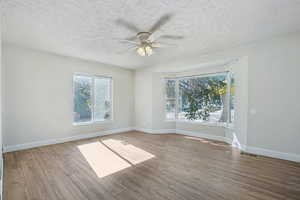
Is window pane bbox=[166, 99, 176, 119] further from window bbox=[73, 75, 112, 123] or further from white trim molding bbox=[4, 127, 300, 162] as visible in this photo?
window bbox=[73, 75, 112, 123]

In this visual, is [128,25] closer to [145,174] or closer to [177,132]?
[145,174]

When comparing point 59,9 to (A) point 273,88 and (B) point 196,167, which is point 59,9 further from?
(A) point 273,88

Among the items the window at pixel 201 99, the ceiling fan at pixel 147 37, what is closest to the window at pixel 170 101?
the window at pixel 201 99

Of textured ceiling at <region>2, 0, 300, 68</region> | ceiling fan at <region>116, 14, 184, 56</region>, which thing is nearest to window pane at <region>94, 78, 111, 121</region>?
textured ceiling at <region>2, 0, 300, 68</region>

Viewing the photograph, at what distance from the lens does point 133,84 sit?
618 cm

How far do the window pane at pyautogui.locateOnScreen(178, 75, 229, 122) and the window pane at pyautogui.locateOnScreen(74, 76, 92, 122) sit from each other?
11.2 ft

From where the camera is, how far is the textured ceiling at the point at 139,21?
2.05 m

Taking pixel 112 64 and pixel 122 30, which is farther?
pixel 112 64

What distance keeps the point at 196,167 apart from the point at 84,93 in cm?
411

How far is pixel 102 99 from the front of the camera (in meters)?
5.38

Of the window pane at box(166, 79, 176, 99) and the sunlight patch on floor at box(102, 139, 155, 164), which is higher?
the window pane at box(166, 79, 176, 99)

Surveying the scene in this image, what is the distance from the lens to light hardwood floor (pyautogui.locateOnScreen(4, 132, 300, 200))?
197 centimetres

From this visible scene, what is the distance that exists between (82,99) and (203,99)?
4.24 metres

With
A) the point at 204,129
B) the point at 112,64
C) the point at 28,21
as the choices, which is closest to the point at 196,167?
the point at 204,129
